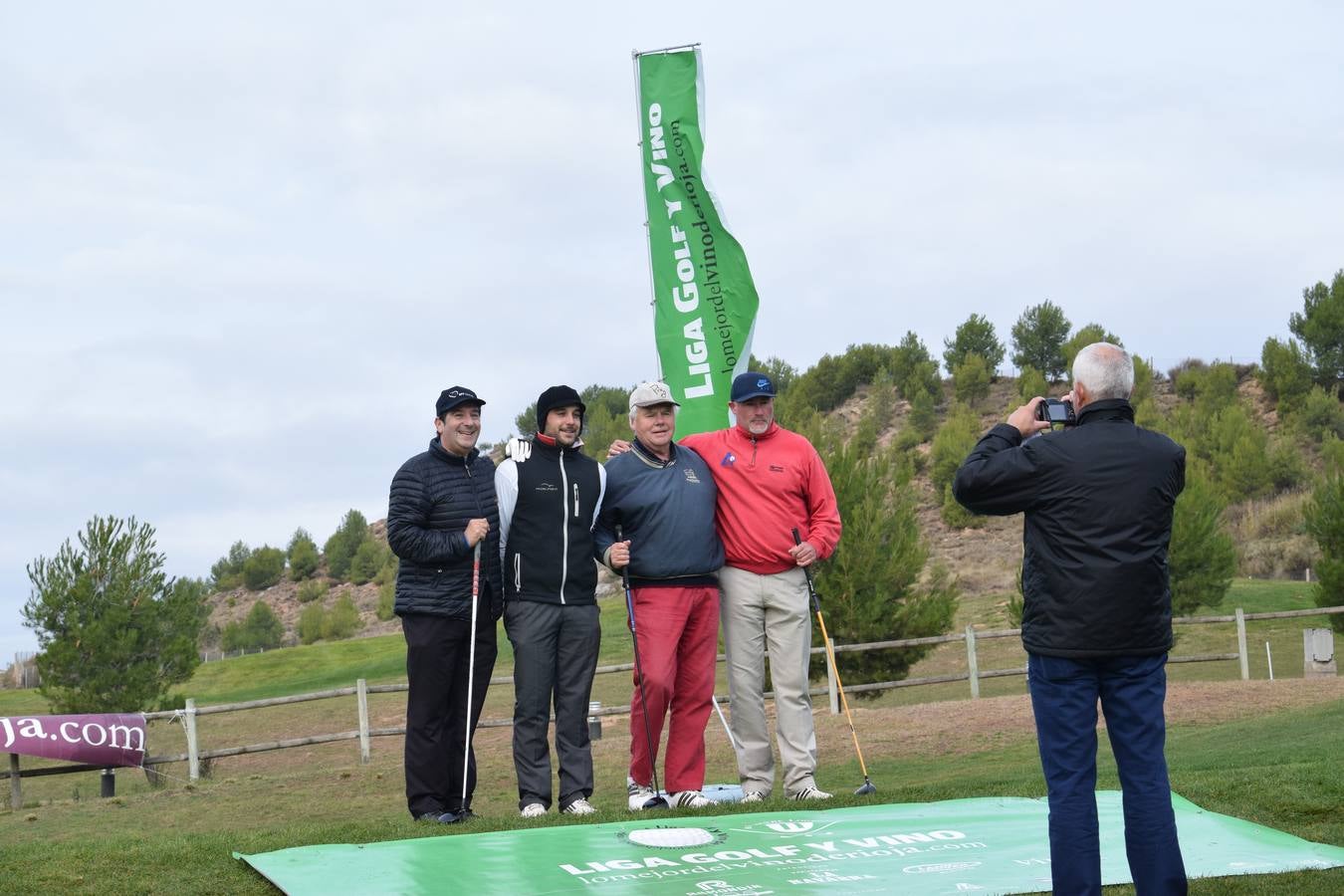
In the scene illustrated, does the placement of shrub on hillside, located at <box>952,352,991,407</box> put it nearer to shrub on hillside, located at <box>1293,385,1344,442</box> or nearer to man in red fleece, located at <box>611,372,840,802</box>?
shrub on hillside, located at <box>1293,385,1344,442</box>

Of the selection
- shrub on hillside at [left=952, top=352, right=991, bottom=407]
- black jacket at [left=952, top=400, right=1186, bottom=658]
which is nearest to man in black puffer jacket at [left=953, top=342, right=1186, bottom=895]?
black jacket at [left=952, top=400, right=1186, bottom=658]

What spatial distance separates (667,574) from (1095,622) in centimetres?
277

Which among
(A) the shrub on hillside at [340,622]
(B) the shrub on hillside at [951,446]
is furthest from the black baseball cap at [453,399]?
(A) the shrub on hillside at [340,622]

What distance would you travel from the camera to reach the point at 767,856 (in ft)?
16.6

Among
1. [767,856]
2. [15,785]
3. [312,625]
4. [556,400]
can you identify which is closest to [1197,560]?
[15,785]

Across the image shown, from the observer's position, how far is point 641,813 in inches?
238


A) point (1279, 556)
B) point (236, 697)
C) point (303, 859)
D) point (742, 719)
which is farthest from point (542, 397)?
point (1279, 556)

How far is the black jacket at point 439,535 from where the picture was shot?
21.2 ft

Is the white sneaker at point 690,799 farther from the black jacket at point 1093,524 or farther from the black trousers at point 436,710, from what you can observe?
the black jacket at point 1093,524

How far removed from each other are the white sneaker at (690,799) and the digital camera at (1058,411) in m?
2.80

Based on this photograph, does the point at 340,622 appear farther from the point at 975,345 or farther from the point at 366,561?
the point at 975,345

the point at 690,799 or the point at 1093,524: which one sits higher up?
the point at 1093,524

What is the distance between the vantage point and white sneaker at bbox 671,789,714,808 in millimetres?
6284

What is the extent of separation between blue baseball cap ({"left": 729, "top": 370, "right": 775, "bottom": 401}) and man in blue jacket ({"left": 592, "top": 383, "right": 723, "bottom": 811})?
337 mm
